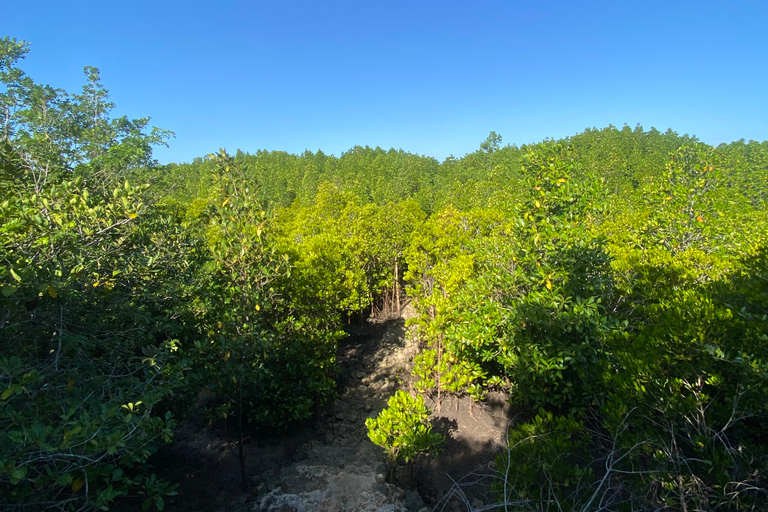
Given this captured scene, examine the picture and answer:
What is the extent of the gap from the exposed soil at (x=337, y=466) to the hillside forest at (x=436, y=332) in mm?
820

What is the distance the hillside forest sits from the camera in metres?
3.33

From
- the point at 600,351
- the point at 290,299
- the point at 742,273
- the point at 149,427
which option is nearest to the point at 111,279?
the point at 149,427

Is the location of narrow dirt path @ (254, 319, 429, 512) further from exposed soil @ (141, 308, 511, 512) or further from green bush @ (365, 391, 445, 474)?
green bush @ (365, 391, 445, 474)

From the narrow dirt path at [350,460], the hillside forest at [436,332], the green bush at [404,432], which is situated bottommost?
the narrow dirt path at [350,460]

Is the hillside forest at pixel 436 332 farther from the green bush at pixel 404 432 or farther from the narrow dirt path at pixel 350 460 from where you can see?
the narrow dirt path at pixel 350 460

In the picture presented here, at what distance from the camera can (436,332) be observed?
926 cm

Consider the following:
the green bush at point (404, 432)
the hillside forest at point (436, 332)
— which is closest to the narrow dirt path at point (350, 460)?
the green bush at point (404, 432)

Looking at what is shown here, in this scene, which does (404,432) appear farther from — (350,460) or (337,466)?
(350,460)

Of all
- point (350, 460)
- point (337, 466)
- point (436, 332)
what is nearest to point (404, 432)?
point (337, 466)

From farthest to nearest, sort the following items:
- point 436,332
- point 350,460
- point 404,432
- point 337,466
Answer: point 436,332
point 350,460
point 337,466
point 404,432

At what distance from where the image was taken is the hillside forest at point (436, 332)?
3.33m

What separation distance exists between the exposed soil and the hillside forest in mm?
820

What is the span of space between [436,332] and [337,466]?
3.86 metres

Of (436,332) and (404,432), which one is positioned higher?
(436,332)
